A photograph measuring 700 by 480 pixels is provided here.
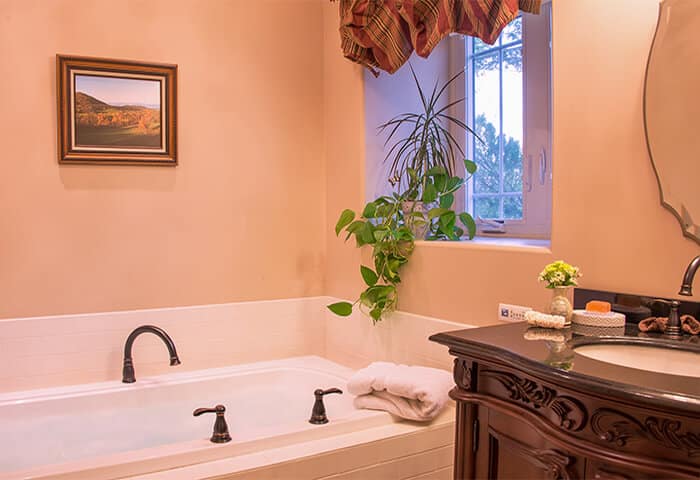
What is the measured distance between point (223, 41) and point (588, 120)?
175cm

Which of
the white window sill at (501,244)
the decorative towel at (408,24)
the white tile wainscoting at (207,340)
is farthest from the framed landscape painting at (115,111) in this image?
the white window sill at (501,244)

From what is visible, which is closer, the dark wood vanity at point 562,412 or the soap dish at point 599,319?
the dark wood vanity at point 562,412

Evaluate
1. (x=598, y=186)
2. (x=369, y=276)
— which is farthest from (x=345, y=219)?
(x=598, y=186)

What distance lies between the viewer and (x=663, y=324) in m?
1.59

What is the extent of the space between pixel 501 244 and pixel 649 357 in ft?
2.89

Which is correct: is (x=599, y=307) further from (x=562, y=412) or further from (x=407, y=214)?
(x=407, y=214)

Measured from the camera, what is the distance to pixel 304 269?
3.19 m

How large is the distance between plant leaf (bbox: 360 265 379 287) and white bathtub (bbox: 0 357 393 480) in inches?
17.3

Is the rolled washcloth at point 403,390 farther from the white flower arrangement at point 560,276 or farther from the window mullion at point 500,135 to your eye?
the window mullion at point 500,135

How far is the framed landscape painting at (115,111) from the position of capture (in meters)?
2.63

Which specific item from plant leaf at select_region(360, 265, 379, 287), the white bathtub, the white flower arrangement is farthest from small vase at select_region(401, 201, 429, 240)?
the white flower arrangement

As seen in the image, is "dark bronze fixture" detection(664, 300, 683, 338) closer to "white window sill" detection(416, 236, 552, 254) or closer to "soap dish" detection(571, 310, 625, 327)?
"soap dish" detection(571, 310, 625, 327)

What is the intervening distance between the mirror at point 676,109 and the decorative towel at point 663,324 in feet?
0.70

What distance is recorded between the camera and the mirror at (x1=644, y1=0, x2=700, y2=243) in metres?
1.63
